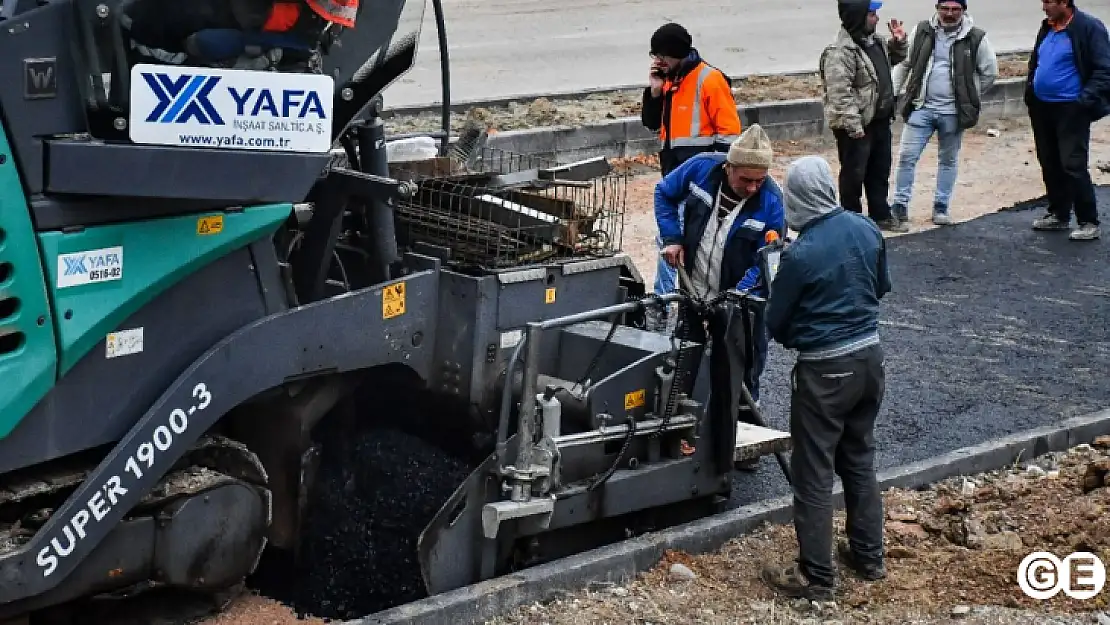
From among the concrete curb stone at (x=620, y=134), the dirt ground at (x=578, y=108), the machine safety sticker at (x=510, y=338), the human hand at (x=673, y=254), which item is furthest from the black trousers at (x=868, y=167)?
the machine safety sticker at (x=510, y=338)

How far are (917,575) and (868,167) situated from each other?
6599mm

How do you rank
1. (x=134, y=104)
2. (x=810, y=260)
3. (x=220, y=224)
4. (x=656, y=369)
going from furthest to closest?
(x=656, y=369) → (x=810, y=260) → (x=220, y=224) → (x=134, y=104)

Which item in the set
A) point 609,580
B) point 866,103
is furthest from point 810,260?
point 866,103

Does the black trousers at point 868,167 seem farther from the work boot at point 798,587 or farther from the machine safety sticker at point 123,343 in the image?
the machine safety sticker at point 123,343

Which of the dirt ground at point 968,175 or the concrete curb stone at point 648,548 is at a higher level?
the dirt ground at point 968,175

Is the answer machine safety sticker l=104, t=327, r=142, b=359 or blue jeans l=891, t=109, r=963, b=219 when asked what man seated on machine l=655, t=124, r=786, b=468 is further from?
blue jeans l=891, t=109, r=963, b=219

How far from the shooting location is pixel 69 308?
16.0 feet

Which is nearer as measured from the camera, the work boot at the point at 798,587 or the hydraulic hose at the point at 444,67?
the work boot at the point at 798,587

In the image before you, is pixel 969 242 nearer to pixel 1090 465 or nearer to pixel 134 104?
pixel 1090 465

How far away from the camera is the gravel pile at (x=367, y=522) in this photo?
6.12 metres

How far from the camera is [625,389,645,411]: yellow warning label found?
20.8 feet

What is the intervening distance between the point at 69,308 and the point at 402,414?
1.88 meters

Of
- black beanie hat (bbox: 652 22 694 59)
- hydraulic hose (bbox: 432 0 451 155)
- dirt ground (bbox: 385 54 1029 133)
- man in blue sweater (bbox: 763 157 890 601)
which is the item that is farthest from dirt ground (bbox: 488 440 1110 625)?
dirt ground (bbox: 385 54 1029 133)

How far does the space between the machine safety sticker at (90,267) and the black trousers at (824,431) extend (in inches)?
102
